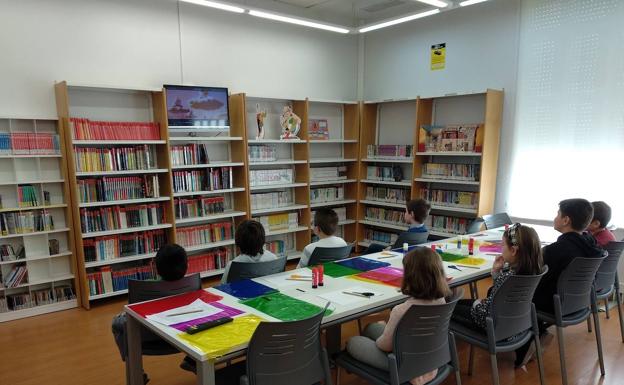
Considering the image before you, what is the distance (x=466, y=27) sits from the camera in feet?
18.7

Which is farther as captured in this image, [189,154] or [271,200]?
[271,200]

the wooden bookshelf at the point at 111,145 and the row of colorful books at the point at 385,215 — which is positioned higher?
the wooden bookshelf at the point at 111,145

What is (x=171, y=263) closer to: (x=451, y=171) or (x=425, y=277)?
(x=425, y=277)

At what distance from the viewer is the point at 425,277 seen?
6.94ft

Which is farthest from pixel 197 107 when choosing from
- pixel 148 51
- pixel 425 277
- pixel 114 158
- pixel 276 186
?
pixel 425 277

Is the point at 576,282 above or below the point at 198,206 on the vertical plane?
below

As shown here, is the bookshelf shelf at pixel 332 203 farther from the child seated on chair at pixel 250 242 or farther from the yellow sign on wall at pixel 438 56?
the child seated on chair at pixel 250 242

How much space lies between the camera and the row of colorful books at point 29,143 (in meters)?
4.14

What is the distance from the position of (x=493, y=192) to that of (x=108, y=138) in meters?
4.67

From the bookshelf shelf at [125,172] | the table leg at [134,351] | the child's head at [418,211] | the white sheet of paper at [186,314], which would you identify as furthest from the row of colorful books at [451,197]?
the table leg at [134,351]

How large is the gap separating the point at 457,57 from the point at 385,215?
2492 mm

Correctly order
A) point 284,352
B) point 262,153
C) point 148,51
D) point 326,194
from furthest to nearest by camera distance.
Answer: point 326,194
point 262,153
point 148,51
point 284,352

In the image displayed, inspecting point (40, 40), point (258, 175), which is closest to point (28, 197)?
point (40, 40)

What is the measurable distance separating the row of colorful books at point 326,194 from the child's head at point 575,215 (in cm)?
373
